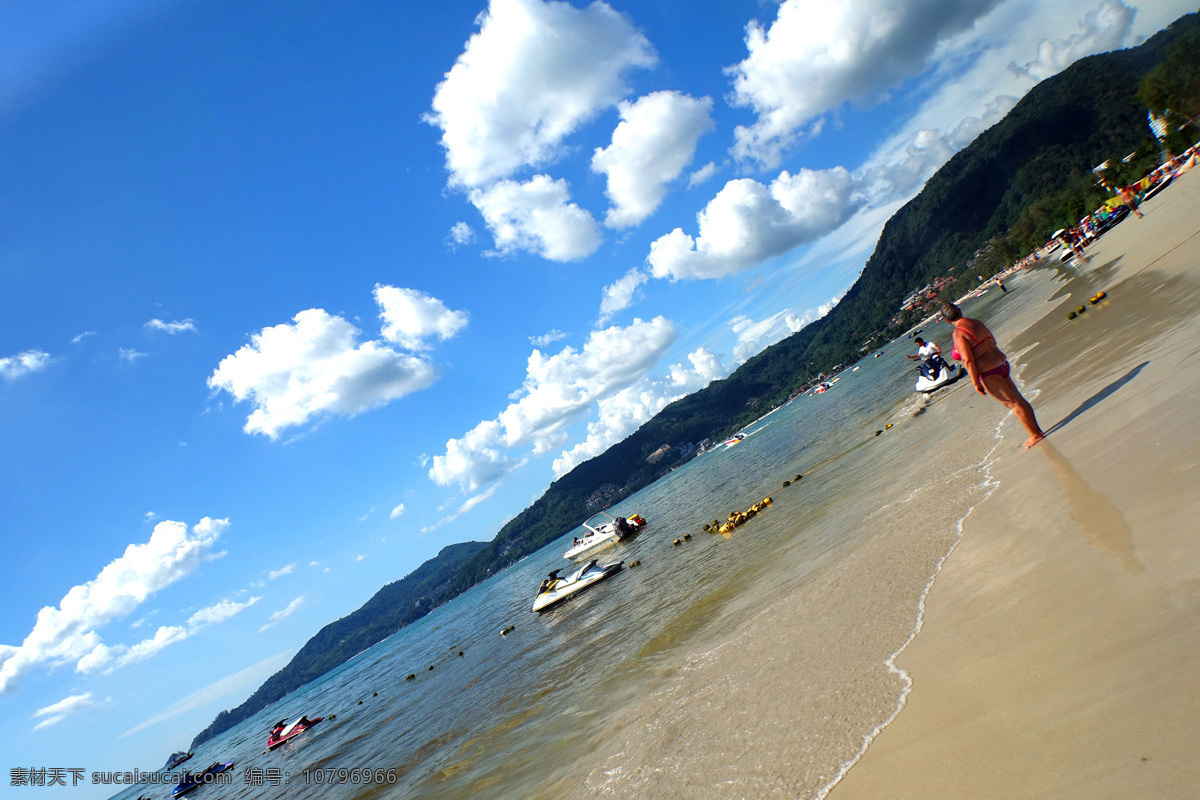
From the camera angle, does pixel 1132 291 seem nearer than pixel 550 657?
Yes

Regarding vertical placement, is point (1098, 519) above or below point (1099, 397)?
above

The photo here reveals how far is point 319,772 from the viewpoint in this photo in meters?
22.6

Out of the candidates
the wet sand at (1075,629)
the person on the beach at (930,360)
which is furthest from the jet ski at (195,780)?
the person on the beach at (930,360)

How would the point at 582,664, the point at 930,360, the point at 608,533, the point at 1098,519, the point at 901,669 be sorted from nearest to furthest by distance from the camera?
1. the point at 901,669
2. the point at 1098,519
3. the point at 582,664
4. the point at 930,360
5. the point at 608,533

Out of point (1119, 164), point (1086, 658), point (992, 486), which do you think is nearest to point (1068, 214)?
point (1119, 164)

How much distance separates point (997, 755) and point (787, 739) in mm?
2326

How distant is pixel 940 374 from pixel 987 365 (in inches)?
704

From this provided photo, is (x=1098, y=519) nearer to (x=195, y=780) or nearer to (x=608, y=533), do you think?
(x=608, y=533)

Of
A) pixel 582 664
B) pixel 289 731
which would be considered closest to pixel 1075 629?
pixel 582 664

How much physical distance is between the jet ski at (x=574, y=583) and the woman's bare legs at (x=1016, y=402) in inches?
979

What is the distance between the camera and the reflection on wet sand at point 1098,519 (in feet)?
16.0

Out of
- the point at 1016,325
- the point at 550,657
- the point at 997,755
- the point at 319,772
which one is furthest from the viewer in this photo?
the point at 1016,325

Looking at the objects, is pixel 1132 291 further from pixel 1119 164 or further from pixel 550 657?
pixel 1119 164

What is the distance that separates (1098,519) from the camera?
5730 mm
